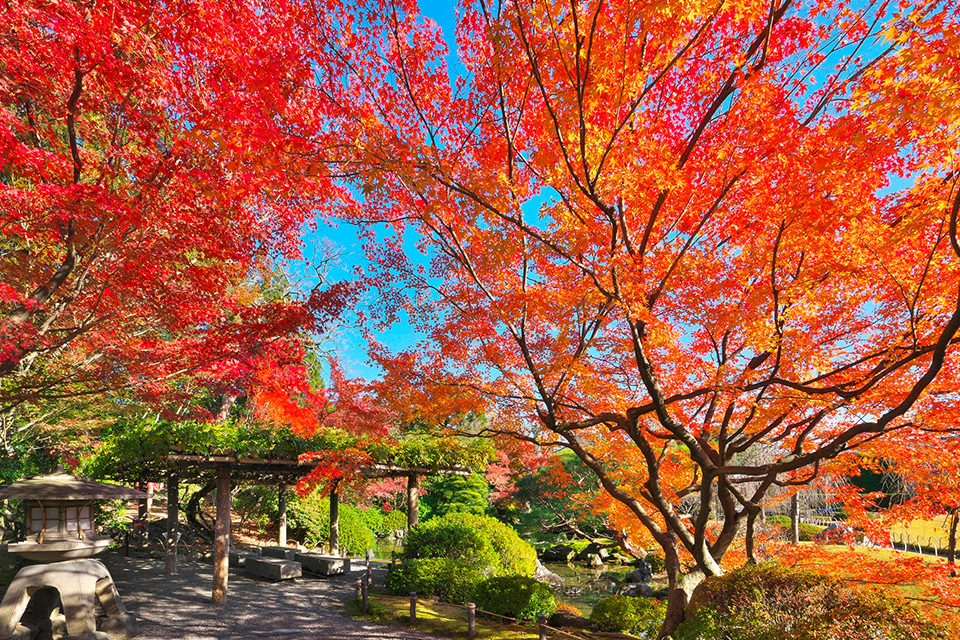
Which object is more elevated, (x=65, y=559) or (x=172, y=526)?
(x=65, y=559)

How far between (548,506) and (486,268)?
64.3 feet

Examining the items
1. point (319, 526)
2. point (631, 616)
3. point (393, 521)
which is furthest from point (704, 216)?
point (393, 521)

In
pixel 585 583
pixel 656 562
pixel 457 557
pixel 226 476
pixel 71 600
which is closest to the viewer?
pixel 71 600

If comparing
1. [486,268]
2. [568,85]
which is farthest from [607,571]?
[568,85]

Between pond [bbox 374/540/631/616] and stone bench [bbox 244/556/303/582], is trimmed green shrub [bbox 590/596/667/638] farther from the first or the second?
stone bench [bbox 244/556/303/582]

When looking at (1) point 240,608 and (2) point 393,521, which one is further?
(2) point 393,521

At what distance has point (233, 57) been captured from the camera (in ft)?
17.1

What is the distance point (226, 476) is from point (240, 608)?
2.79 metres

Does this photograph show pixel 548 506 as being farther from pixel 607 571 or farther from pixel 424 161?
pixel 424 161

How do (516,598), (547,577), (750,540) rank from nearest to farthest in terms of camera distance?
(750,540), (516,598), (547,577)

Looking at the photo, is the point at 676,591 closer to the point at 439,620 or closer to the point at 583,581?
the point at 439,620

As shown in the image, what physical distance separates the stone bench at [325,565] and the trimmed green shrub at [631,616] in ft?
25.7

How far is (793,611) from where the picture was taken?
185 inches

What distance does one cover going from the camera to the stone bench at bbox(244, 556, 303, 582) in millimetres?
12492
